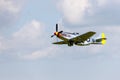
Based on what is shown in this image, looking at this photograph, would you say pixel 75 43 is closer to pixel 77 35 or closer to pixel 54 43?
pixel 77 35

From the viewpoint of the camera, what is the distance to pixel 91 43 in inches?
5851

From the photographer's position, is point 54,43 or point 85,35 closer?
point 85,35

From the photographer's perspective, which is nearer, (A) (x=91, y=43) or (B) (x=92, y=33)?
(B) (x=92, y=33)

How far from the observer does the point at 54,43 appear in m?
154

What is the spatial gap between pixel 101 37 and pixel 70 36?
16221mm

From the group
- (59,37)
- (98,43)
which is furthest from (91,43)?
(59,37)

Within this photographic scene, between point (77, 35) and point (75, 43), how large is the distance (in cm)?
298

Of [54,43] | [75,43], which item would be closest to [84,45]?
[75,43]

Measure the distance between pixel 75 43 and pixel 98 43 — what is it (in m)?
11.6

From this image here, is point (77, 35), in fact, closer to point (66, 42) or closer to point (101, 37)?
point (66, 42)

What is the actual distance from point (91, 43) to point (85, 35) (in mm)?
7235

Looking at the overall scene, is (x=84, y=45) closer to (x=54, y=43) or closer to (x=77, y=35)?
(x=77, y=35)

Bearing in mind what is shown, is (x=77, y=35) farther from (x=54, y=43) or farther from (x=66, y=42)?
(x=54, y=43)

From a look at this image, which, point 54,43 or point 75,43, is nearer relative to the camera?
point 75,43
